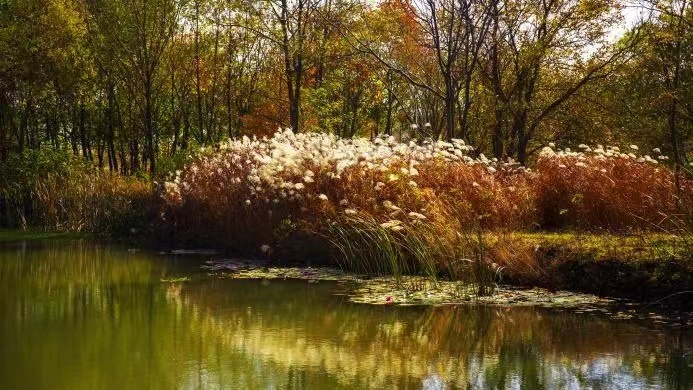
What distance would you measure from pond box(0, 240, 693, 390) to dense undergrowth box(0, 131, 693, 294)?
48.8 inches

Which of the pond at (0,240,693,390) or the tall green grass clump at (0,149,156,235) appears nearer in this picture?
the pond at (0,240,693,390)

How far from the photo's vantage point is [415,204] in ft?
36.1

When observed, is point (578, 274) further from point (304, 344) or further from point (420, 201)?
point (304, 344)

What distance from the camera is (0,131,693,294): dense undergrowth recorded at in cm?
Result: 970

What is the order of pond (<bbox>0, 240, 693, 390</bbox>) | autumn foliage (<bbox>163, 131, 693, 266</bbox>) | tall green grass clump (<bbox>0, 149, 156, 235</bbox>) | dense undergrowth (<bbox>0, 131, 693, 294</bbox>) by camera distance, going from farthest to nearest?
tall green grass clump (<bbox>0, 149, 156, 235</bbox>) → autumn foliage (<bbox>163, 131, 693, 266</bbox>) → dense undergrowth (<bbox>0, 131, 693, 294</bbox>) → pond (<bbox>0, 240, 693, 390</bbox>)

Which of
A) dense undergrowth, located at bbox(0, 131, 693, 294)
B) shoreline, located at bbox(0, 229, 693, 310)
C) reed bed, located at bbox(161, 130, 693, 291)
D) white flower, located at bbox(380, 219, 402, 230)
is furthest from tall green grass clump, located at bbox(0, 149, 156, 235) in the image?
shoreline, located at bbox(0, 229, 693, 310)

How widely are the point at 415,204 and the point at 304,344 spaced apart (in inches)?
172

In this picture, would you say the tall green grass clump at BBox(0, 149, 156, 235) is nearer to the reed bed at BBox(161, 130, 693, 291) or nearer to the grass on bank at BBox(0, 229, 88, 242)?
the grass on bank at BBox(0, 229, 88, 242)

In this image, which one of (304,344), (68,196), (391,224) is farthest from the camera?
(68,196)

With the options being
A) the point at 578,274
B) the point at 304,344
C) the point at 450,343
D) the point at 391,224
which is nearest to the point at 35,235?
the point at 391,224

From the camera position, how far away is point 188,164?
17906 mm

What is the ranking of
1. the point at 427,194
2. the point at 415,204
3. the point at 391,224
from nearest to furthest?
1. the point at 391,224
2. the point at 427,194
3. the point at 415,204

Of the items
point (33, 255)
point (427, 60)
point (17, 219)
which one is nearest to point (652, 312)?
point (33, 255)

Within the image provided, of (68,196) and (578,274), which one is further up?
(68,196)
